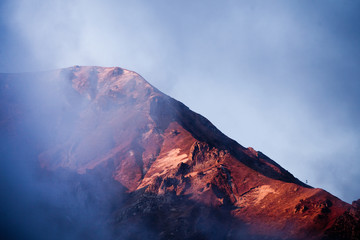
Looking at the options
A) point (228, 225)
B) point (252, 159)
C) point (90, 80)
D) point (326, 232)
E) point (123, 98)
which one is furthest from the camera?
point (90, 80)

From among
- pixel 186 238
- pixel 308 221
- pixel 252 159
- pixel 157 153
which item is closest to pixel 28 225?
pixel 186 238

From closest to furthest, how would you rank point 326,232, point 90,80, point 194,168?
1. point 326,232
2. point 194,168
3. point 90,80

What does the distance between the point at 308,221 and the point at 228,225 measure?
14.5m

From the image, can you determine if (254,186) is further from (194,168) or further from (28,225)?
(28,225)

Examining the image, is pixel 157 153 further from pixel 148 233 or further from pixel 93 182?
pixel 148 233

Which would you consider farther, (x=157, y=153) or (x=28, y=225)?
(x=157, y=153)

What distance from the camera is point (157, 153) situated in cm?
8219

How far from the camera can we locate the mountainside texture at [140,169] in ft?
161

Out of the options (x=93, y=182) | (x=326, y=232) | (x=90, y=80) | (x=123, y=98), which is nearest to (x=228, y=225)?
(x=326, y=232)

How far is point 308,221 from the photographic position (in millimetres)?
44781

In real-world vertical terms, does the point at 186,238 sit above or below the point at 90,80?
below

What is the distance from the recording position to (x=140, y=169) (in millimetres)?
77375

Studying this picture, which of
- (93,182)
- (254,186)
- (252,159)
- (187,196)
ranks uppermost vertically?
(252,159)

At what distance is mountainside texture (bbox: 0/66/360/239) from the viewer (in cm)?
4909
